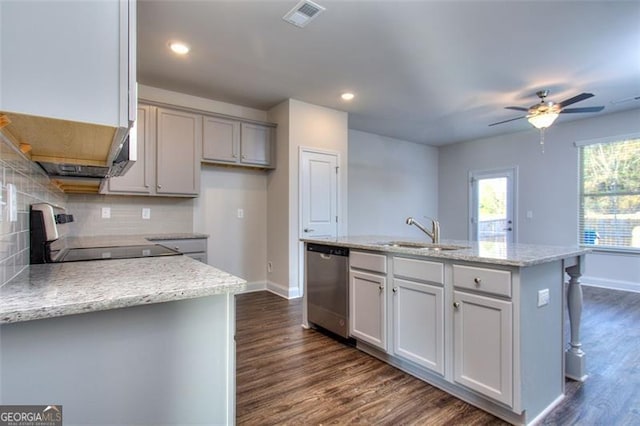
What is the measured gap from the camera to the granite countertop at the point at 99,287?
0.80 m

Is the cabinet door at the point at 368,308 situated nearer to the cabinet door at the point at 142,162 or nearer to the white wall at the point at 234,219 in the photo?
the white wall at the point at 234,219

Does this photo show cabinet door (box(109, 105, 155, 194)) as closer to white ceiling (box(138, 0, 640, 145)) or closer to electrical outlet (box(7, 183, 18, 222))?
white ceiling (box(138, 0, 640, 145))

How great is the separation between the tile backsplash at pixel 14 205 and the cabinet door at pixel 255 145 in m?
2.83

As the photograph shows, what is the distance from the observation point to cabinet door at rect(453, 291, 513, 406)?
1691 mm

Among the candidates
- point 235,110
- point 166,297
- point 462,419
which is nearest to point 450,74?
point 235,110

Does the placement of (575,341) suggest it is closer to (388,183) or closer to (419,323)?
(419,323)

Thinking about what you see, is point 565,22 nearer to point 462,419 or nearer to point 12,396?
point 462,419

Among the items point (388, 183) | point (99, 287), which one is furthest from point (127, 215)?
point (388, 183)

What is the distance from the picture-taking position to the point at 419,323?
6.99 ft

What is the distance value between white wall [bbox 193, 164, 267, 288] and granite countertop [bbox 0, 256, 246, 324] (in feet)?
9.53

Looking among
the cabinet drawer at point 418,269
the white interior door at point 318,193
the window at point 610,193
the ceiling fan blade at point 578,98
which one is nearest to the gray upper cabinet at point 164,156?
the white interior door at point 318,193

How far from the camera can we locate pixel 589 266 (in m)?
5.21

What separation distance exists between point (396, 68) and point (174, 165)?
8.88 ft

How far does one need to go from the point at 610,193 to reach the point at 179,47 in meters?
6.21
